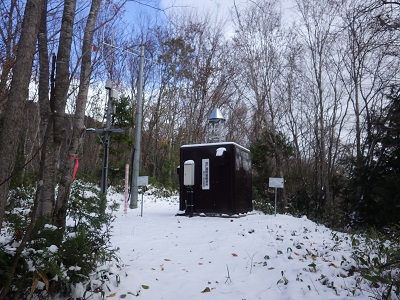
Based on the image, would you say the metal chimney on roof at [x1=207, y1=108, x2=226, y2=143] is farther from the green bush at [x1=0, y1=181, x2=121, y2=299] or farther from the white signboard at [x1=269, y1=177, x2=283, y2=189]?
the green bush at [x1=0, y1=181, x2=121, y2=299]

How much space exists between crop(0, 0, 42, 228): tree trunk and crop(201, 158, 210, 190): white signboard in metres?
7.89

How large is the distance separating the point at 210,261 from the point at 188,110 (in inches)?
727

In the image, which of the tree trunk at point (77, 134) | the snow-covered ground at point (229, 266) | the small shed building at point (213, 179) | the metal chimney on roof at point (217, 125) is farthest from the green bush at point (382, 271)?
the metal chimney on roof at point (217, 125)

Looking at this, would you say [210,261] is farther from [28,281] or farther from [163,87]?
[163,87]

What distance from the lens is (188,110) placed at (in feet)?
75.8

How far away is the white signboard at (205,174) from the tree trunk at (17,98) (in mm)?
7892

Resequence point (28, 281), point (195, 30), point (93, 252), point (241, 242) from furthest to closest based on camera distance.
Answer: point (195, 30) → point (241, 242) → point (93, 252) → point (28, 281)

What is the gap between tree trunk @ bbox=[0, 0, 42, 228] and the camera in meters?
2.65

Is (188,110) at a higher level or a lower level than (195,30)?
lower

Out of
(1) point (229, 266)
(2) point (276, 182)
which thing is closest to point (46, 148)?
(1) point (229, 266)

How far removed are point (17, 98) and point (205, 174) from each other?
7999 millimetres

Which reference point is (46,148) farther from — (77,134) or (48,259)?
(77,134)

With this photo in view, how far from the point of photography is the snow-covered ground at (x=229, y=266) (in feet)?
12.5

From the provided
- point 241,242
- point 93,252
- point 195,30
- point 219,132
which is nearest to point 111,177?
point 219,132
